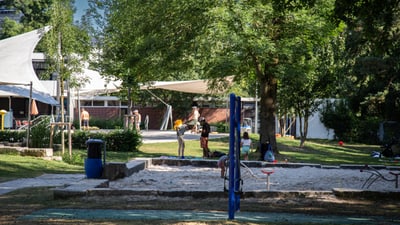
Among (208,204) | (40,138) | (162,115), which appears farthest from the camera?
(162,115)

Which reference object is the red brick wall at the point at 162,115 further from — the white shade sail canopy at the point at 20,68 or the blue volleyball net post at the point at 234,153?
the blue volleyball net post at the point at 234,153

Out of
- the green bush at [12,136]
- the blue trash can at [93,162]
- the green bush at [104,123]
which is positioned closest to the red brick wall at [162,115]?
the green bush at [104,123]

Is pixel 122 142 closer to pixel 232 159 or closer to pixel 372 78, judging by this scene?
pixel 232 159

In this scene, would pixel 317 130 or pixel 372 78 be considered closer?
pixel 372 78

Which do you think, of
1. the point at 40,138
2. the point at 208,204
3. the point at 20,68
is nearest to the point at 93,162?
the point at 208,204

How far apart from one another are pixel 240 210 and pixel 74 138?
619 inches

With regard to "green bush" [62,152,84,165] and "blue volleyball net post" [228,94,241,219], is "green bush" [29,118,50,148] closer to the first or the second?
"green bush" [62,152,84,165]

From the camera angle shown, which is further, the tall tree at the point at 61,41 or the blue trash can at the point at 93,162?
the tall tree at the point at 61,41

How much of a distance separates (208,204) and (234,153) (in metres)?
2.11

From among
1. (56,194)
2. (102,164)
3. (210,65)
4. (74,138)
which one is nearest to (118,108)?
(74,138)

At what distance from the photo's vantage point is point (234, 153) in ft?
28.2

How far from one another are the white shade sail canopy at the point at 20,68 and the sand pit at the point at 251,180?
8.22 m

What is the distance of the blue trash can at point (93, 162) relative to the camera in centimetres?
1316

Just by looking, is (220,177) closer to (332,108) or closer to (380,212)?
(380,212)
